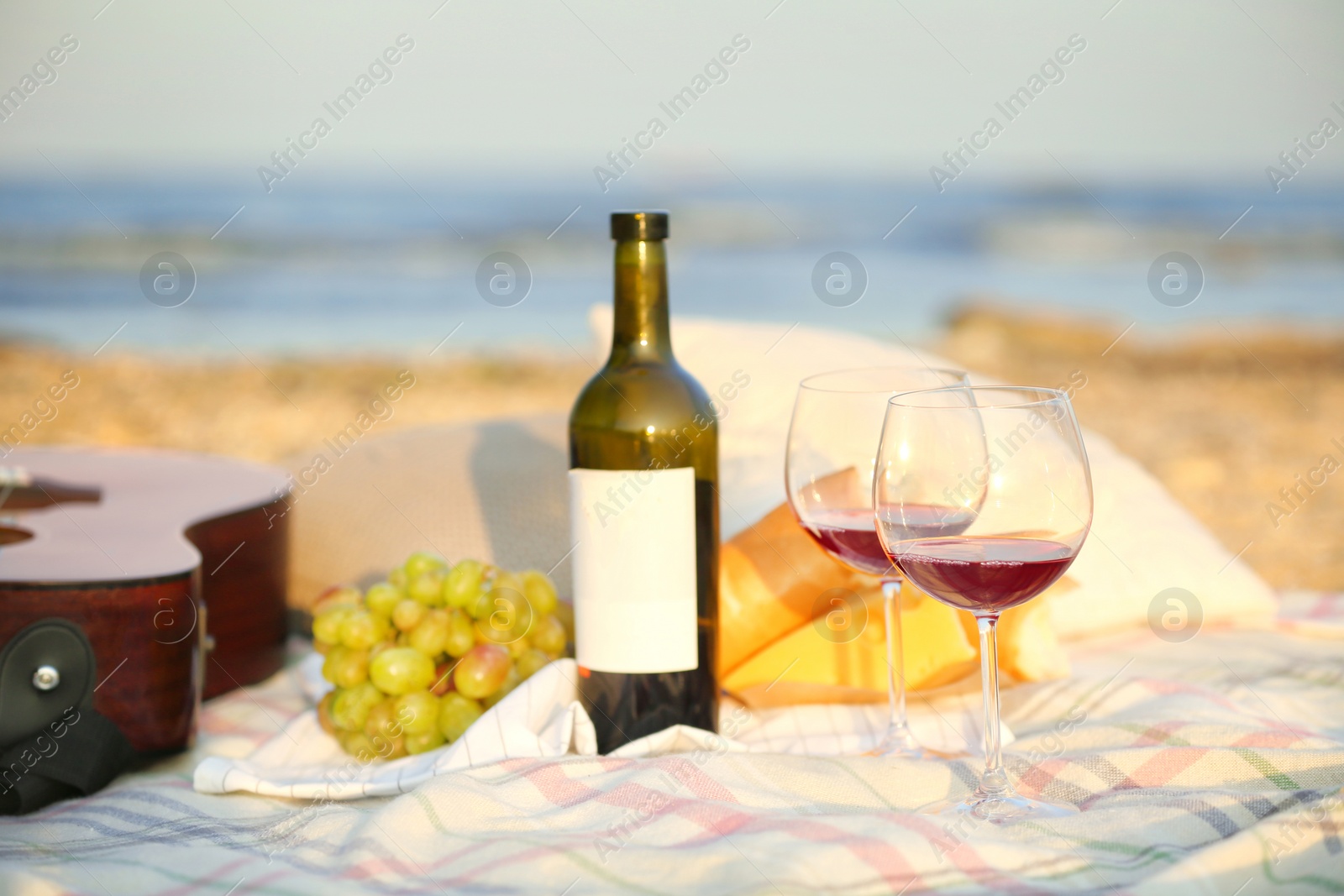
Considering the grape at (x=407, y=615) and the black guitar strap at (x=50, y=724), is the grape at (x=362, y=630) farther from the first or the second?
the black guitar strap at (x=50, y=724)

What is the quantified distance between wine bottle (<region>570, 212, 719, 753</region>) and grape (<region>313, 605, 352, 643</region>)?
347 mm

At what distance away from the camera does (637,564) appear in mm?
1286

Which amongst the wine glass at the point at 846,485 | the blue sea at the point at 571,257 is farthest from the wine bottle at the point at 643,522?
the blue sea at the point at 571,257

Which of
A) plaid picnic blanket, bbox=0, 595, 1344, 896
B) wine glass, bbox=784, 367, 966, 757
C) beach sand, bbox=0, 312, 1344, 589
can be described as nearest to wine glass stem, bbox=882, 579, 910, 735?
wine glass, bbox=784, 367, 966, 757

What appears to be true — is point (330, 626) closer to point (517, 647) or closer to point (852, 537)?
point (517, 647)

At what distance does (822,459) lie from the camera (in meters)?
1.36

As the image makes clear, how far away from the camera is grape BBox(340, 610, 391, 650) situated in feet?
4.78

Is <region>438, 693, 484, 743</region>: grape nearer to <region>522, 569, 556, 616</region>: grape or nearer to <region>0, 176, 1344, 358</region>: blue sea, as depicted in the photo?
<region>522, 569, 556, 616</region>: grape

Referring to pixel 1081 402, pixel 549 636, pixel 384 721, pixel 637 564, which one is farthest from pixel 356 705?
pixel 1081 402

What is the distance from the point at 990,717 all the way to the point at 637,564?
421 millimetres

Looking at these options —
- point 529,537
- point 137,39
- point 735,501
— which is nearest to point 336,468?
point 529,537

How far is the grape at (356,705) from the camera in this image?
1430 millimetres

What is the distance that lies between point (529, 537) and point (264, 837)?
2.66 ft

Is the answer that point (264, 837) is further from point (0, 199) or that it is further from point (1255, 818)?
point (0, 199)
